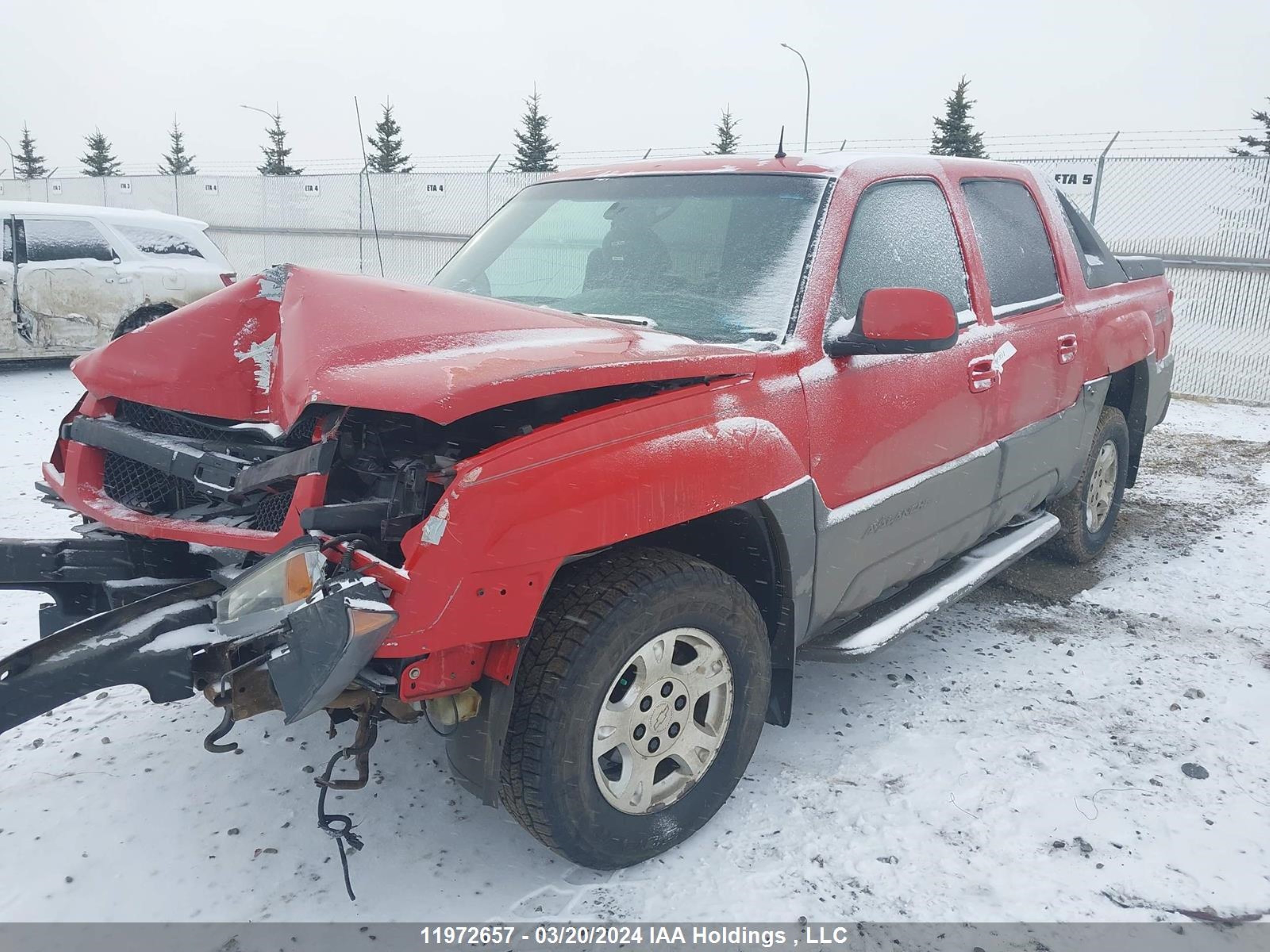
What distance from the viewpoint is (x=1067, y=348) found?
159 inches

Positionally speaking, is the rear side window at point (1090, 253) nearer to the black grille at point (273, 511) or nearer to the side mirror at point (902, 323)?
the side mirror at point (902, 323)

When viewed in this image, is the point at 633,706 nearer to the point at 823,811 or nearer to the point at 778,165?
the point at 823,811

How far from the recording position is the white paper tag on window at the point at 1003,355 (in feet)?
11.5

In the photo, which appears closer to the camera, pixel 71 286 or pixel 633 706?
pixel 633 706

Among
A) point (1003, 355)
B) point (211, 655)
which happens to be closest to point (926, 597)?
point (1003, 355)

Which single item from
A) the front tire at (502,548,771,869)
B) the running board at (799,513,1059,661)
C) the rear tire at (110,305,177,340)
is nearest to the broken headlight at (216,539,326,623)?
the front tire at (502,548,771,869)

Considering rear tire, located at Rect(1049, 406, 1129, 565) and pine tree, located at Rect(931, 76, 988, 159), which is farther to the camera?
pine tree, located at Rect(931, 76, 988, 159)

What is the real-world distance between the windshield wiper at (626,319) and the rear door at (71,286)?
7644 millimetres

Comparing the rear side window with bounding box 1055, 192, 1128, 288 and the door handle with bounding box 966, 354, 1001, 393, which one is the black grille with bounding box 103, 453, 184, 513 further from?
the rear side window with bounding box 1055, 192, 1128, 288

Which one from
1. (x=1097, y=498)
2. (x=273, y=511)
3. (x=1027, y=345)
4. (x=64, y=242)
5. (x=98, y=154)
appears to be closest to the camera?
(x=273, y=511)

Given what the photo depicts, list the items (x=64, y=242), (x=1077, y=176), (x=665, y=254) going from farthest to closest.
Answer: (x=1077, y=176) → (x=64, y=242) → (x=665, y=254)

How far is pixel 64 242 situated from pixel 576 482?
8959 millimetres

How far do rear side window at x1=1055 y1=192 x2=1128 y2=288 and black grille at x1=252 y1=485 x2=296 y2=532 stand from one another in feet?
12.2

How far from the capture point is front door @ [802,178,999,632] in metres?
2.82
